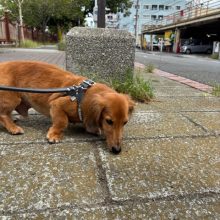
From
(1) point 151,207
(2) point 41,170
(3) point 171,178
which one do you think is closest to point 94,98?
(2) point 41,170

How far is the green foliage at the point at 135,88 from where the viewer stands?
4.11 metres

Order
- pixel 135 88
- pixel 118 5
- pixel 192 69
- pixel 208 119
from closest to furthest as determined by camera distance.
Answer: pixel 208 119, pixel 135 88, pixel 192 69, pixel 118 5

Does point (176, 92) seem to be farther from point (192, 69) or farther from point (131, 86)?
point (192, 69)

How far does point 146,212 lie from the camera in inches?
61.4

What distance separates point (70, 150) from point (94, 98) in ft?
1.48

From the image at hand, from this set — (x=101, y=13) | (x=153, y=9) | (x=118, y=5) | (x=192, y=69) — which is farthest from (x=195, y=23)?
(x=153, y=9)

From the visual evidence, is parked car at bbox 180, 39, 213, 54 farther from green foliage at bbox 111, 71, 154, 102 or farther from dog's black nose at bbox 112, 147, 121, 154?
dog's black nose at bbox 112, 147, 121, 154

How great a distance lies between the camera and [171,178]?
75.3 inches

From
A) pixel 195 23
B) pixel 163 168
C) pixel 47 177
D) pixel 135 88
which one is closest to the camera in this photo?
pixel 47 177

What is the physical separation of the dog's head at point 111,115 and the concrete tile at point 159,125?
1.50 feet

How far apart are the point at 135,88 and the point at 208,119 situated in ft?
3.98

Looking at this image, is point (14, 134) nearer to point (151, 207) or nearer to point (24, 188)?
point (24, 188)

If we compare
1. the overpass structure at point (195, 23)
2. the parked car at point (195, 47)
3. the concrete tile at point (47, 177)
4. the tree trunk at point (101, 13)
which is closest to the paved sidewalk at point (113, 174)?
the concrete tile at point (47, 177)

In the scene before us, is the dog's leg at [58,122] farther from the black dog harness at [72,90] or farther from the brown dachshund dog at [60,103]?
the black dog harness at [72,90]
